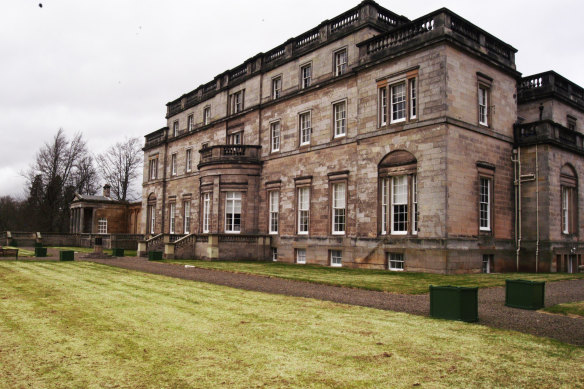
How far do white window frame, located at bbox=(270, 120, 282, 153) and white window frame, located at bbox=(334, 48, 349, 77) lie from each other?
5699mm

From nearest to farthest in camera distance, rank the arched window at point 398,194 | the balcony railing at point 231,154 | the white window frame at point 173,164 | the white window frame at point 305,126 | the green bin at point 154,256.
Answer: the arched window at point 398,194 → the green bin at point 154,256 → the white window frame at point 305,126 → the balcony railing at point 231,154 → the white window frame at point 173,164

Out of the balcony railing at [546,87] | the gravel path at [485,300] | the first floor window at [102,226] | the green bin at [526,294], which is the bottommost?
the gravel path at [485,300]

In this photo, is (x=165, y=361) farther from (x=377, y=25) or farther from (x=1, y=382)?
(x=377, y=25)

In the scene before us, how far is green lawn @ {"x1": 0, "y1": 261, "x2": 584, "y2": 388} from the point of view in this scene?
555 centimetres

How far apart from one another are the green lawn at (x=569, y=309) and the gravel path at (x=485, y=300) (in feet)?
1.22

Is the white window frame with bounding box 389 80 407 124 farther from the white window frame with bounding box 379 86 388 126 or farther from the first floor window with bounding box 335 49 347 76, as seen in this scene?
the first floor window with bounding box 335 49 347 76

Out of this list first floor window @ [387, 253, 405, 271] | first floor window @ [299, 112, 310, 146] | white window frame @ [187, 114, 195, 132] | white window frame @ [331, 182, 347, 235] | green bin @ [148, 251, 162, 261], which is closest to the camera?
first floor window @ [387, 253, 405, 271]

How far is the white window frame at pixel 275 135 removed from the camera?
99.1 ft

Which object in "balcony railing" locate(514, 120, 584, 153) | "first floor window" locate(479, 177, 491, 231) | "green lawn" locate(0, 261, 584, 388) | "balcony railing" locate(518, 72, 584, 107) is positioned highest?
"balcony railing" locate(518, 72, 584, 107)

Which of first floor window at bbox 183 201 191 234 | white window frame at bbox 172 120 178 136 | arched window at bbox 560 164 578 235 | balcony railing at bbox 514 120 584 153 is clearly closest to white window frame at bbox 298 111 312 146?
balcony railing at bbox 514 120 584 153

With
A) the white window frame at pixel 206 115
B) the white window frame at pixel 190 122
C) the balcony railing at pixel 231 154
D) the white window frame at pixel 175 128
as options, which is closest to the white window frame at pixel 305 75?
the balcony railing at pixel 231 154

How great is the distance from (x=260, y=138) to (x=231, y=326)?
2411cm

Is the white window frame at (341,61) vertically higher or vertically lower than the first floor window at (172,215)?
higher

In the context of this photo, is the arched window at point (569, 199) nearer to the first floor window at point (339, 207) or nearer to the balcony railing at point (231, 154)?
the first floor window at point (339, 207)
